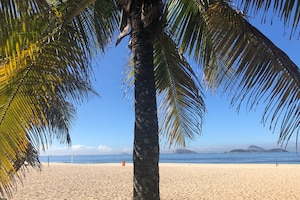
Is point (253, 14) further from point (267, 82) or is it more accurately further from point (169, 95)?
point (169, 95)

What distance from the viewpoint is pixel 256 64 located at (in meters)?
3.48

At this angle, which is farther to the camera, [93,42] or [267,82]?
[93,42]

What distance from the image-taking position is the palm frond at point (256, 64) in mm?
3209

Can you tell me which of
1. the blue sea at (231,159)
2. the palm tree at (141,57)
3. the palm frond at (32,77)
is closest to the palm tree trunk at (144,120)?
the palm tree at (141,57)

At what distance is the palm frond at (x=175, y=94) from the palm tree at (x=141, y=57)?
0.28 m

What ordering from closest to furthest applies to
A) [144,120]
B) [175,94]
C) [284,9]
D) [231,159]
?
[284,9] < [144,120] < [175,94] < [231,159]

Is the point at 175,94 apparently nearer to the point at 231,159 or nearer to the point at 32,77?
the point at 32,77

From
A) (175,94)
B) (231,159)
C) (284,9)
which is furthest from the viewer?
(231,159)

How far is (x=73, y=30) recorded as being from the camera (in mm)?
3531

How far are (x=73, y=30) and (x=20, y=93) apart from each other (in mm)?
920

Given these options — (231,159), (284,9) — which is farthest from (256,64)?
(231,159)

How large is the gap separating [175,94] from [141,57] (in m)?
1.96

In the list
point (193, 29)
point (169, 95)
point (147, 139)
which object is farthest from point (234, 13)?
point (169, 95)

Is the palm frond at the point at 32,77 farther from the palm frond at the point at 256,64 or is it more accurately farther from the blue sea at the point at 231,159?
the blue sea at the point at 231,159
